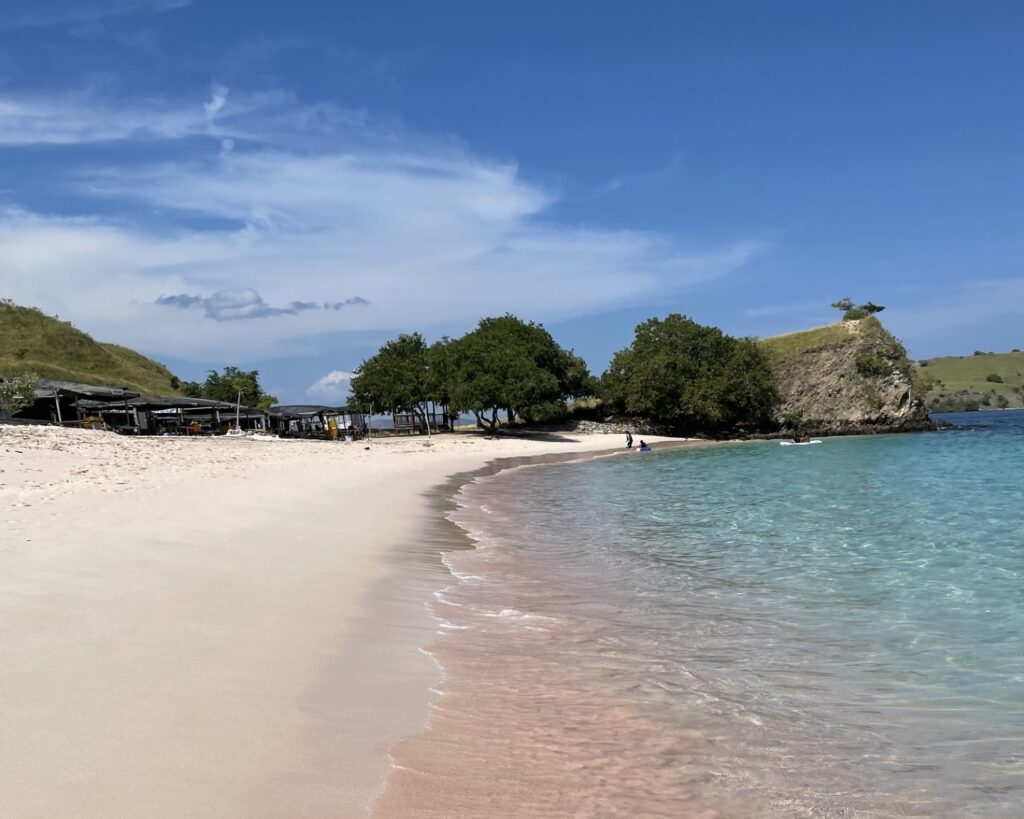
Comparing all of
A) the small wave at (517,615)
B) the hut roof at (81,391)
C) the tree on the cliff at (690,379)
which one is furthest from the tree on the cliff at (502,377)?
the small wave at (517,615)

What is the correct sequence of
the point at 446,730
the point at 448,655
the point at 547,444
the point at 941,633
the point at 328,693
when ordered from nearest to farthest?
1. the point at 446,730
2. the point at 328,693
3. the point at 448,655
4. the point at 941,633
5. the point at 547,444

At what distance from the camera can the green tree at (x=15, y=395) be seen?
128ft

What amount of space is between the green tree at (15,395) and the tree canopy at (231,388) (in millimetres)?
42181

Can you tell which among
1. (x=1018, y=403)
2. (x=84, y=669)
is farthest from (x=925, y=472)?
(x=1018, y=403)

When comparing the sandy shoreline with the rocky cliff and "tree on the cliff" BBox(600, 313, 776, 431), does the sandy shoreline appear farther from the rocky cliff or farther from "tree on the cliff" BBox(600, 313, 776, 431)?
the rocky cliff

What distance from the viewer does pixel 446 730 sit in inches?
200

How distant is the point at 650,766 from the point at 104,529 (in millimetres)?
8321

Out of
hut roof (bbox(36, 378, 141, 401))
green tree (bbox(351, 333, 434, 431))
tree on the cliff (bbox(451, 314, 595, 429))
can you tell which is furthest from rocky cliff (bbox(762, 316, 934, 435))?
hut roof (bbox(36, 378, 141, 401))

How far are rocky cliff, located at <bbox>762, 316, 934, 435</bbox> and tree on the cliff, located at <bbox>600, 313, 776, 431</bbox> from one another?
3.34 meters

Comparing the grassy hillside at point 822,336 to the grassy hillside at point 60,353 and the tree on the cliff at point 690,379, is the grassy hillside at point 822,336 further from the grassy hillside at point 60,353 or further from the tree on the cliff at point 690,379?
the grassy hillside at point 60,353

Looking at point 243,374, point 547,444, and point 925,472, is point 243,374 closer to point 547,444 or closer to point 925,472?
point 547,444

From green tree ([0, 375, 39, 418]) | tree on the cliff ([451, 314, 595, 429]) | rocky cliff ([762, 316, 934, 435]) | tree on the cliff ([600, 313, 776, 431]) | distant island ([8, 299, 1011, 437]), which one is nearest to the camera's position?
green tree ([0, 375, 39, 418])

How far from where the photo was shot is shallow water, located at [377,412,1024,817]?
14.5ft

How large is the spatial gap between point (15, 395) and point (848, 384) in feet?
235
